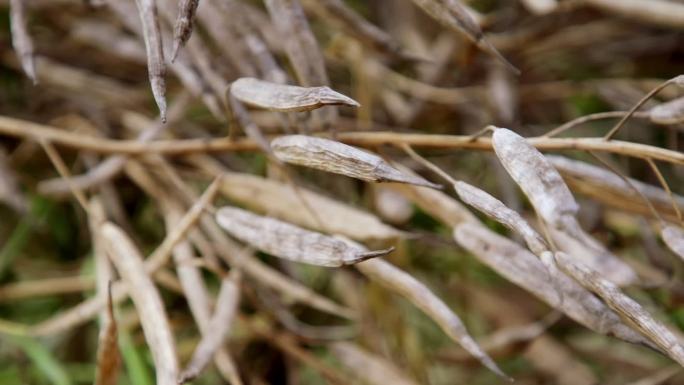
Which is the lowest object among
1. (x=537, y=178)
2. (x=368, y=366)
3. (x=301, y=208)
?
(x=368, y=366)

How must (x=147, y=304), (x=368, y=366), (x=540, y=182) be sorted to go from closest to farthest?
(x=540, y=182) → (x=147, y=304) → (x=368, y=366)

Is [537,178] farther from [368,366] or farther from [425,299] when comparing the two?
[368,366]

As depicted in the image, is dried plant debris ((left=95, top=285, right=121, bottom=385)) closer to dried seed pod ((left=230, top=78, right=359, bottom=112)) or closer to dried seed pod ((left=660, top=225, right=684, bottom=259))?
dried seed pod ((left=230, top=78, right=359, bottom=112))

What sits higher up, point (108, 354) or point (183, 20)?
point (183, 20)

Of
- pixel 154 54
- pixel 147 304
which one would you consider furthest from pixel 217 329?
pixel 154 54

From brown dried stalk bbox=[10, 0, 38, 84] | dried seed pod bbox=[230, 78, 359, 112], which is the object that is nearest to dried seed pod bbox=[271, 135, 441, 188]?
dried seed pod bbox=[230, 78, 359, 112]

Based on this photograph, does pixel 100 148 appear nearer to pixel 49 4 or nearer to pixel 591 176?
pixel 49 4
